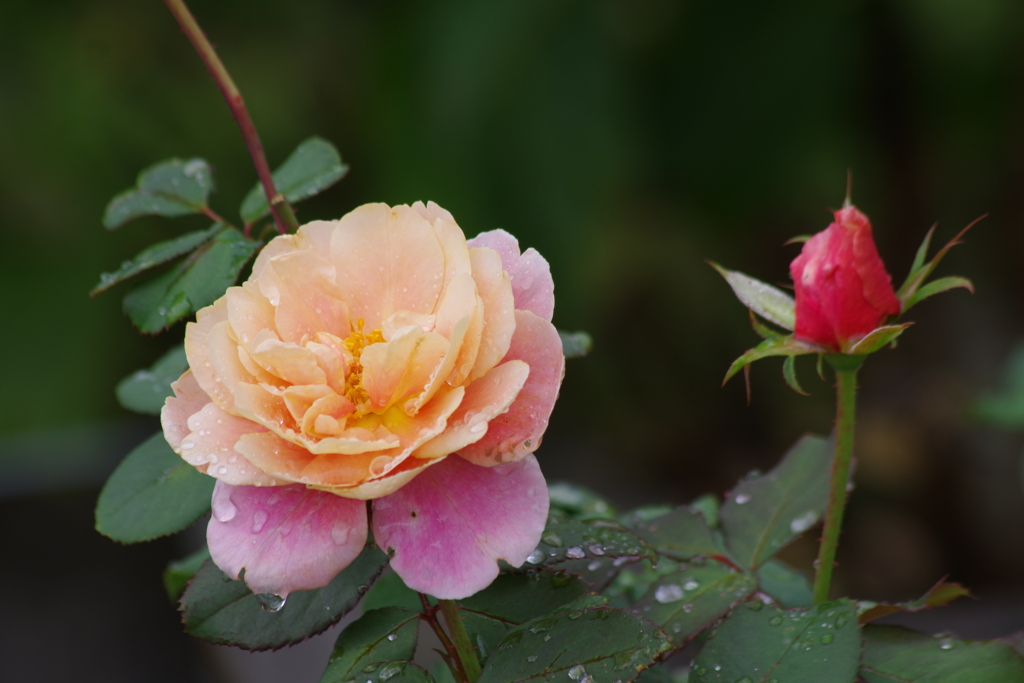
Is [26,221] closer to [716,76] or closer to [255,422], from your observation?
[716,76]

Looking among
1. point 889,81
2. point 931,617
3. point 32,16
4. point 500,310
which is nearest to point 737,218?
point 889,81

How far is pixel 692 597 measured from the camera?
1.51ft

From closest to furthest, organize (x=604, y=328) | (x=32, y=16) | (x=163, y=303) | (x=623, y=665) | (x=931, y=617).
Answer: (x=623, y=665) → (x=163, y=303) → (x=931, y=617) → (x=32, y=16) → (x=604, y=328)

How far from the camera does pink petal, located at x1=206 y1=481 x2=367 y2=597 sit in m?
0.32

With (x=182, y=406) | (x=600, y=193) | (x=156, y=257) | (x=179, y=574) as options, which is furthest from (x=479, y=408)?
(x=600, y=193)

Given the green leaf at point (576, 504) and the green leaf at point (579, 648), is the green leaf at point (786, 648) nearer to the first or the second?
the green leaf at point (579, 648)

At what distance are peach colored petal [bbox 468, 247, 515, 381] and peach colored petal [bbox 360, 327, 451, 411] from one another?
16mm

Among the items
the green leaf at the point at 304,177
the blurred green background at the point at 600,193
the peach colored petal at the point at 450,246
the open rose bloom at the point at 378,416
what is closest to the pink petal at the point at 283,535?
the open rose bloom at the point at 378,416

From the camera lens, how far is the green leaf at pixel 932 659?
395mm

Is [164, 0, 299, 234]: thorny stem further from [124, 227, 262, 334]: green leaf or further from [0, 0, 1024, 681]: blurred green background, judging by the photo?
[0, 0, 1024, 681]: blurred green background

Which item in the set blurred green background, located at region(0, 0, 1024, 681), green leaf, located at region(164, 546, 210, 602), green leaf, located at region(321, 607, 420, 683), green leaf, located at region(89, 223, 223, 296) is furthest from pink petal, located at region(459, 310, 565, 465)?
blurred green background, located at region(0, 0, 1024, 681)

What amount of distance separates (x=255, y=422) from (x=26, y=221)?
1.99m

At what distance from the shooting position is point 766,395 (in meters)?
2.12

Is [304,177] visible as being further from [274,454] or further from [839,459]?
[839,459]
